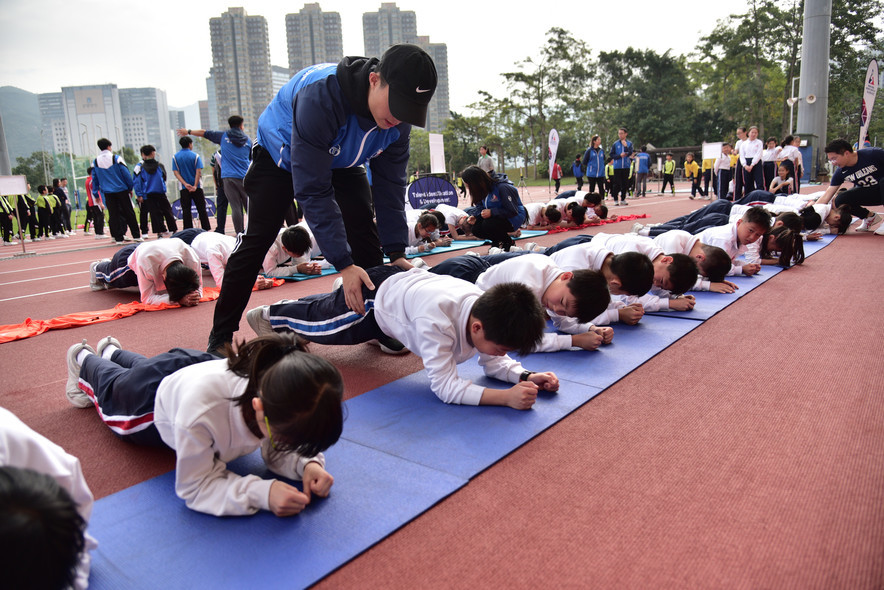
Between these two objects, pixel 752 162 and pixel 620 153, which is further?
pixel 620 153

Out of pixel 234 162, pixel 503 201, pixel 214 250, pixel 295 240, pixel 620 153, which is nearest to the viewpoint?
pixel 295 240

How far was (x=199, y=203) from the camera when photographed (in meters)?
9.40

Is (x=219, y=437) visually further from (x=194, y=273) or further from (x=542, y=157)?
(x=542, y=157)

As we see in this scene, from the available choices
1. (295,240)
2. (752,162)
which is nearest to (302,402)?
(295,240)

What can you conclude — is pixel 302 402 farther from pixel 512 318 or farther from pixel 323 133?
pixel 323 133

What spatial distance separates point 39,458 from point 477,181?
6.38 meters

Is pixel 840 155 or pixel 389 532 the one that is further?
pixel 840 155

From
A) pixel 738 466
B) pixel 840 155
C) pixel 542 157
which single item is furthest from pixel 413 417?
pixel 542 157

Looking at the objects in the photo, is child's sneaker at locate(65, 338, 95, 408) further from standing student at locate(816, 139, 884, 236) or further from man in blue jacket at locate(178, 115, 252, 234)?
standing student at locate(816, 139, 884, 236)

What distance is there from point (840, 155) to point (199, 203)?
9.74 m

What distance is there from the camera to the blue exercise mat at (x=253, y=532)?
143cm

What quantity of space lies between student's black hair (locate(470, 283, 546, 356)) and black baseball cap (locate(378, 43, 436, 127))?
2.82ft

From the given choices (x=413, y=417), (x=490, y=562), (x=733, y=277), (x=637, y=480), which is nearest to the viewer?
(x=490, y=562)

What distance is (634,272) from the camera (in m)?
3.18
